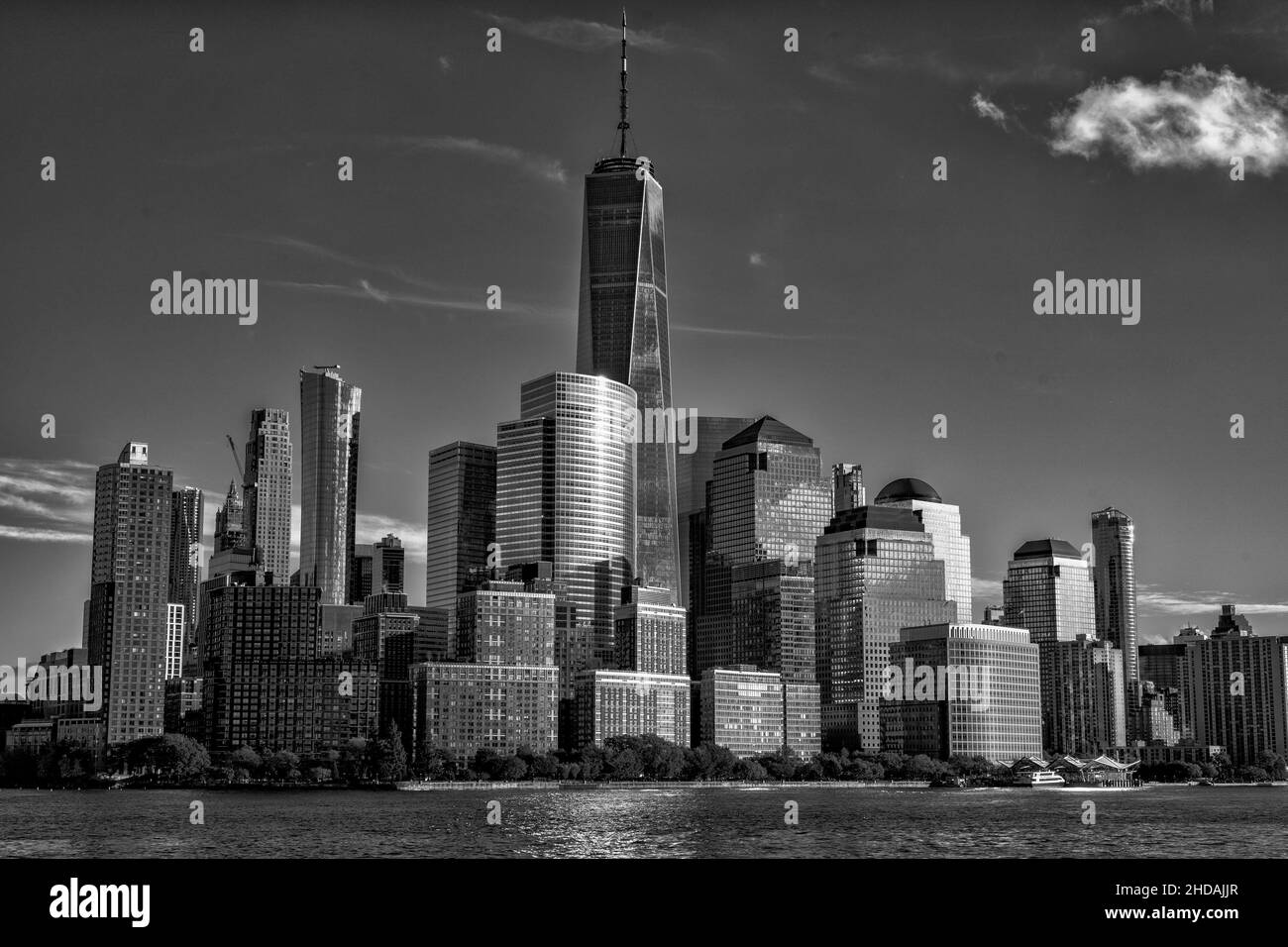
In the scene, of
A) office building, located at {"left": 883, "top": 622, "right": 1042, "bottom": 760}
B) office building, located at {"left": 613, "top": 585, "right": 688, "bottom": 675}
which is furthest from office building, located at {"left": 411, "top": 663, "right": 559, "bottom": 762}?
office building, located at {"left": 883, "top": 622, "right": 1042, "bottom": 760}

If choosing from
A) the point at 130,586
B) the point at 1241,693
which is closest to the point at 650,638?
the point at 130,586

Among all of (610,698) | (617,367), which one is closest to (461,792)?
(610,698)

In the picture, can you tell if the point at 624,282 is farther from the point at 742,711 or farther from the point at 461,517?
the point at 742,711

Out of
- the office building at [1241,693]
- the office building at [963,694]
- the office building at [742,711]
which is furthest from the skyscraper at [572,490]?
the office building at [1241,693]

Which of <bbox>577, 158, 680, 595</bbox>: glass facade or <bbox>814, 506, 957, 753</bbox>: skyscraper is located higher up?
<bbox>577, 158, 680, 595</bbox>: glass facade

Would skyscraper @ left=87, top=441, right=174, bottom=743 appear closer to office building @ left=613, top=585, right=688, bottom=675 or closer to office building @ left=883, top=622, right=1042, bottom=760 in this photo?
office building @ left=613, top=585, right=688, bottom=675

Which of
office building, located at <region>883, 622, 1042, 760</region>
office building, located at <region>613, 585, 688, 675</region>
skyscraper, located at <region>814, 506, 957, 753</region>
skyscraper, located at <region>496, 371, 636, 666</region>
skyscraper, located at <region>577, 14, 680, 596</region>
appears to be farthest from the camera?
skyscraper, located at <region>577, 14, 680, 596</region>

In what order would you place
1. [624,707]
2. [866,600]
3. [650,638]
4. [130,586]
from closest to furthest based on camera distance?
[130,586]
[624,707]
[650,638]
[866,600]
